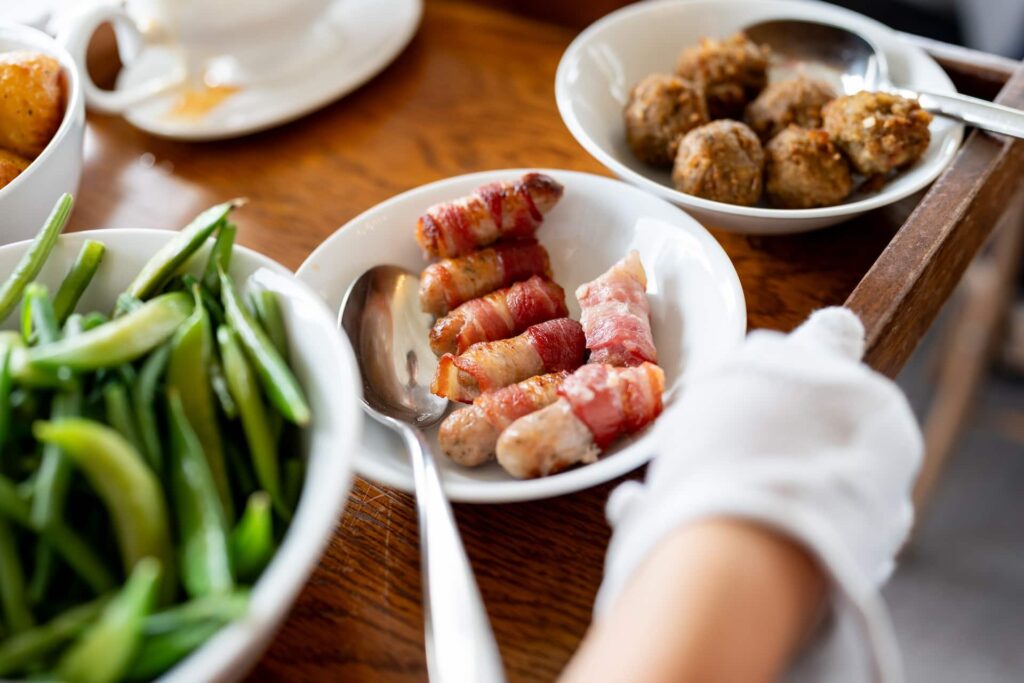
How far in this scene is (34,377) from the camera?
0.68 metres

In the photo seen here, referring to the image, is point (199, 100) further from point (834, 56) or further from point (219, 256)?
point (834, 56)

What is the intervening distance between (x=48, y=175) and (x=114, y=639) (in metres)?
0.73

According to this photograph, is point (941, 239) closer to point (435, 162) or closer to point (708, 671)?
point (708, 671)

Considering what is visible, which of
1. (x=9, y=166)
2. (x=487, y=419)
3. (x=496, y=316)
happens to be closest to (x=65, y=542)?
(x=487, y=419)

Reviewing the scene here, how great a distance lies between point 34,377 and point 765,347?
594 mm

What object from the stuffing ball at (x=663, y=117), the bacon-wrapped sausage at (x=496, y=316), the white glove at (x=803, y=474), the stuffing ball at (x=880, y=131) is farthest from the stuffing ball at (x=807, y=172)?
the white glove at (x=803, y=474)

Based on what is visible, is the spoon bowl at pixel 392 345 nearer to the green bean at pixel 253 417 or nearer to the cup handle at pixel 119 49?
the green bean at pixel 253 417

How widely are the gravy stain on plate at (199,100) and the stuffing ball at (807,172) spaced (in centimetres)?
95

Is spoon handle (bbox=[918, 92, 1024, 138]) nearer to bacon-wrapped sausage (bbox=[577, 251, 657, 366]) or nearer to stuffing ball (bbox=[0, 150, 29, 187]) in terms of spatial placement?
bacon-wrapped sausage (bbox=[577, 251, 657, 366])

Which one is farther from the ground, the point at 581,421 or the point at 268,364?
the point at 268,364

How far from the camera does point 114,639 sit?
54 centimetres

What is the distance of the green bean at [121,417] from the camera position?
26.4 inches

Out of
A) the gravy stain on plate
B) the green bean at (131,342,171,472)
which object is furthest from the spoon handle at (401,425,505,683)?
the gravy stain on plate

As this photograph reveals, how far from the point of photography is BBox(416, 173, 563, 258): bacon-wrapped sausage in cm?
106
